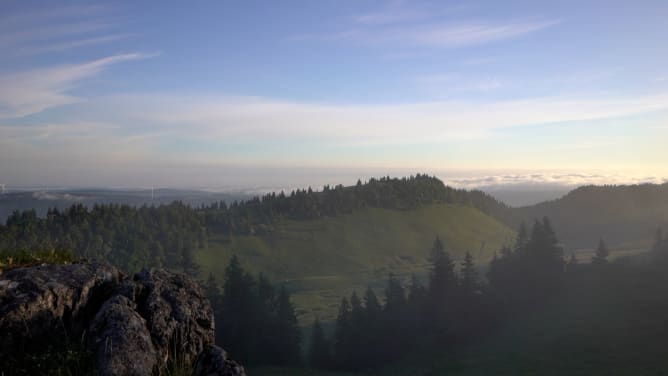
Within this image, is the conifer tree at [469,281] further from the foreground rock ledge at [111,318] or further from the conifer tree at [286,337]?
the foreground rock ledge at [111,318]

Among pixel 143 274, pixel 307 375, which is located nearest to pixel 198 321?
pixel 143 274

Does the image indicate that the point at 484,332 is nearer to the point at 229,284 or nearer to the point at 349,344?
the point at 349,344

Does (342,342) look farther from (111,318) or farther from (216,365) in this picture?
(111,318)

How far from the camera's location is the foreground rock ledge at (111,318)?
11367 mm

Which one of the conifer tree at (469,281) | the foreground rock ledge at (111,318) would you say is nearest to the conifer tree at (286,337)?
the conifer tree at (469,281)

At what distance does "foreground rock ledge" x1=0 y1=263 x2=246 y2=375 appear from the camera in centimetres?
1137

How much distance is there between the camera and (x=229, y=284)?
10600 centimetres

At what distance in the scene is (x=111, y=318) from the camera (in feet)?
39.2

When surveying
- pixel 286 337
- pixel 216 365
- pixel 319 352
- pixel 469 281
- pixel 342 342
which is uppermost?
pixel 216 365

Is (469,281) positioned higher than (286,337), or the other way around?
(469,281)

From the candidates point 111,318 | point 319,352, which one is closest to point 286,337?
point 319,352

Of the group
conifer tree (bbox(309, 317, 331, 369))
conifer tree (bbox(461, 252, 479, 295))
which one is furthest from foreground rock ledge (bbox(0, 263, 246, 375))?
conifer tree (bbox(461, 252, 479, 295))

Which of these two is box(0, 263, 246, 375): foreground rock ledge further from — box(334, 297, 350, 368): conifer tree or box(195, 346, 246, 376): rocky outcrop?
box(334, 297, 350, 368): conifer tree

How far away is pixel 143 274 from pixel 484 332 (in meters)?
110
